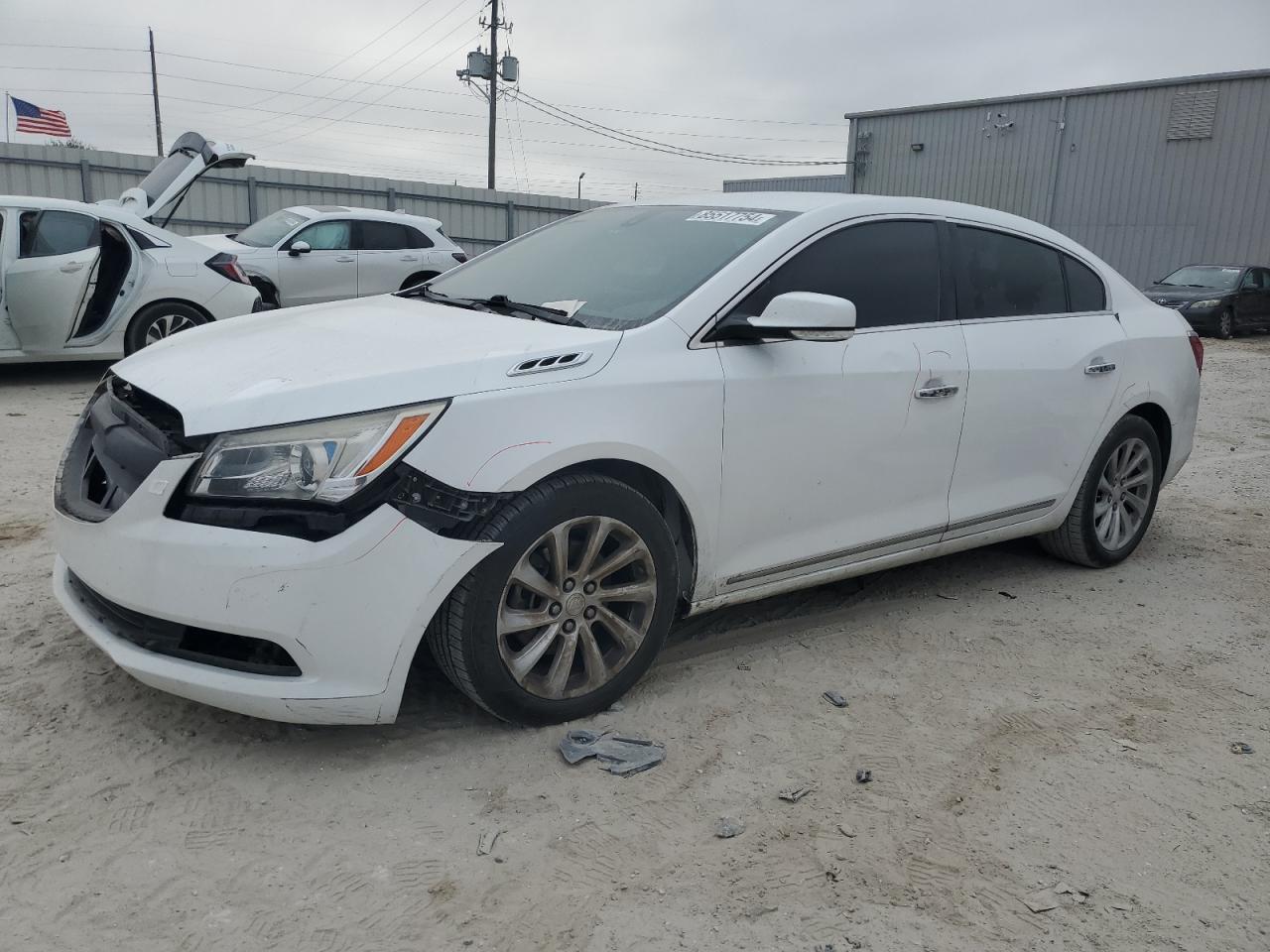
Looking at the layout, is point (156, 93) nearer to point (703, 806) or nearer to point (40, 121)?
point (40, 121)

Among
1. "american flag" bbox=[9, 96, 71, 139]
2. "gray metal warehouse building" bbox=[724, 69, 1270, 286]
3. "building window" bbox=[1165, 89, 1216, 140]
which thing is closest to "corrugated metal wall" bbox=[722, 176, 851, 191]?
"gray metal warehouse building" bbox=[724, 69, 1270, 286]

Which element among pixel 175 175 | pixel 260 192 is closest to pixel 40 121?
pixel 260 192

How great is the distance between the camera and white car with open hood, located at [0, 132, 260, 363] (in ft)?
Answer: 27.2

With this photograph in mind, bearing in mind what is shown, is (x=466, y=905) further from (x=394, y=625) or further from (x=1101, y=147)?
(x=1101, y=147)

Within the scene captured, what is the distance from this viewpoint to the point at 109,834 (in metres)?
2.61

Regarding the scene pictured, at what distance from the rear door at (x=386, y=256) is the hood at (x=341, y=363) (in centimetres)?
1006

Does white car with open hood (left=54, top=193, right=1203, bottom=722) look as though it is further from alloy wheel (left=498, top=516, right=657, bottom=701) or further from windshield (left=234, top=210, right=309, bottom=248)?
windshield (left=234, top=210, right=309, bottom=248)

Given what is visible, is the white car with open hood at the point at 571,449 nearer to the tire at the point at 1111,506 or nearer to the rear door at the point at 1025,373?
the rear door at the point at 1025,373

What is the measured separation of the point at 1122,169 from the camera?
2631 centimetres

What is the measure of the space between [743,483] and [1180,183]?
26.4 m

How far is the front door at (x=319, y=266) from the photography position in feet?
41.5

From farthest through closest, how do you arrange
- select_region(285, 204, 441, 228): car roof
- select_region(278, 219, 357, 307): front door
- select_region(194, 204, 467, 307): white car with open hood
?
select_region(285, 204, 441, 228): car roof < select_region(278, 219, 357, 307): front door < select_region(194, 204, 467, 307): white car with open hood

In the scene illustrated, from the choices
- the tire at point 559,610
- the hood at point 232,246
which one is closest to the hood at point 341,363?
the tire at point 559,610

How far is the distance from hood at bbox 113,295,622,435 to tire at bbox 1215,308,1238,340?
18.9 meters
